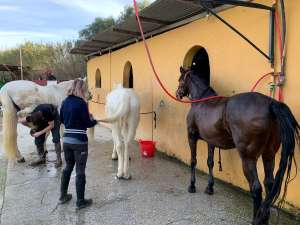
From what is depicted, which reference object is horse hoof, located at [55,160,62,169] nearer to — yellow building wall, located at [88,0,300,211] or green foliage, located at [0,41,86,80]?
yellow building wall, located at [88,0,300,211]

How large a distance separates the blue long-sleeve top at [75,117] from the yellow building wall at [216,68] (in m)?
2.10

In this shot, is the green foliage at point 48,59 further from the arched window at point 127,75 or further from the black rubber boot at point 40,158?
the black rubber boot at point 40,158

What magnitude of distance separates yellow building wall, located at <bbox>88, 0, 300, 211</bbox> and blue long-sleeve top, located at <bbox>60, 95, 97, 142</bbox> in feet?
6.91

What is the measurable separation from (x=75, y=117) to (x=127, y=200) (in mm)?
1301

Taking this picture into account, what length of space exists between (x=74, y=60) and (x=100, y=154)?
587 inches

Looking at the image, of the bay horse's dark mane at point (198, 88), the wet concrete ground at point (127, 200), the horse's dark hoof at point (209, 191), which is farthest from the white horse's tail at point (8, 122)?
the horse's dark hoof at point (209, 191)

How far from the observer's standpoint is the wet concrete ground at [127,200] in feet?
11.1

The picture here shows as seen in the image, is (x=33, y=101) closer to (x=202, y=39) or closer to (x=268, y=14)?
(x=202, y=39)

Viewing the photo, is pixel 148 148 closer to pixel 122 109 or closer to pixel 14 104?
pixel 122 109

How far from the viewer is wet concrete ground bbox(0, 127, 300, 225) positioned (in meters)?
3.38

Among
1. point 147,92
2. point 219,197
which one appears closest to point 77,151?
point 219,197

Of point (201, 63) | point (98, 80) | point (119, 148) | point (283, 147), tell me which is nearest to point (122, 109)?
point (119, 148)

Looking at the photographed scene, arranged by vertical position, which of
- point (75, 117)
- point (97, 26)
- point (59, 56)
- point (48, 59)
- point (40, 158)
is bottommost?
point (40, 158)

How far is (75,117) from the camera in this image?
11.7 ft
